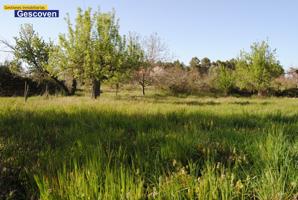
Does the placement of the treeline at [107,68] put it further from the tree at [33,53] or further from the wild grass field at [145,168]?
the wild grass field at [145,168]

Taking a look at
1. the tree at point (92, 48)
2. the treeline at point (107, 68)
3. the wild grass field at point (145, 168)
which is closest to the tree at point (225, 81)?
the treeline at point (107, 68)

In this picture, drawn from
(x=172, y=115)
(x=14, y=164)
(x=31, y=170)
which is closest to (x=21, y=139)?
(x=14, y=164)

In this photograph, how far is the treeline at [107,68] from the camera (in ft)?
65.3

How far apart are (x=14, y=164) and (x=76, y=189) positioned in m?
1.48

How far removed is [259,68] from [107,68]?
23.9 m

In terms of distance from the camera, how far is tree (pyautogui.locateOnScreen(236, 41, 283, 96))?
33.6 meters

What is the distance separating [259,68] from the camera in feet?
109

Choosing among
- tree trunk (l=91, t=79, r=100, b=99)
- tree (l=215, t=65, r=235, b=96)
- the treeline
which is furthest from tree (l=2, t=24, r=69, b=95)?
tree (l=215, t=65, r=235, b=96)

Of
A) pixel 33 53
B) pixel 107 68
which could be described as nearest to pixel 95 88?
pixel 107 68

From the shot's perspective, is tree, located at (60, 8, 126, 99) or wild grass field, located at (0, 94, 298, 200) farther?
tree, located at (60, 8, 126, 99)

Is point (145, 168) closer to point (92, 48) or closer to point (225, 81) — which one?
point (92, 48)

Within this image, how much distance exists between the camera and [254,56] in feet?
113

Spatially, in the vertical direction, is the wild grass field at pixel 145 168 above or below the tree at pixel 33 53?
below

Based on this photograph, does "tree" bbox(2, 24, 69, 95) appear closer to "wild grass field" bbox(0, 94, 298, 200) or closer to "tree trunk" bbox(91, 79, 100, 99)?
Result: "tree trunk" bbox(91, 79, 100, 99)
